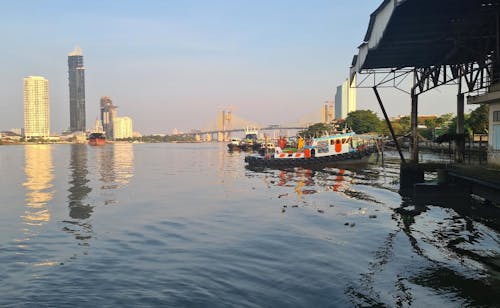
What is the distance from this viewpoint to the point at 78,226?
18.8 m

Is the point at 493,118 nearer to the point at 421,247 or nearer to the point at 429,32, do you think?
the point at 429,32

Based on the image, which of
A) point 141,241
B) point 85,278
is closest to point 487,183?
point 141,241

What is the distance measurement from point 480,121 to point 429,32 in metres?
53.1

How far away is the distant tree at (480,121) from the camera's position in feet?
213

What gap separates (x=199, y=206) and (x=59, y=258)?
10995mm

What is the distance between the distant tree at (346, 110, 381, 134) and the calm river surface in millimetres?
86519

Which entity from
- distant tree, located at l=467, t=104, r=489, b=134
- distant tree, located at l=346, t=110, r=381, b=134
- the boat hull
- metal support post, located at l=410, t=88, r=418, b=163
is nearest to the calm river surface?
metal support post, located at l=410, t=88, r=418, b=163

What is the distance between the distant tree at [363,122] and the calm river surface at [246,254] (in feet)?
284

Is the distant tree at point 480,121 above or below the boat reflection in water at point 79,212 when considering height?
above

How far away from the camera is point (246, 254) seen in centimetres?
1372

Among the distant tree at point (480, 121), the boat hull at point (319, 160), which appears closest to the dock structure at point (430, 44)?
the boat hull at point (319, 160)

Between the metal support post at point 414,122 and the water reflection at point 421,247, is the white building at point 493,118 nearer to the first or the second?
the water reflection at point 421,247

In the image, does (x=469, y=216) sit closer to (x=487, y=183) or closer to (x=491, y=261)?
(x=487, y=183)

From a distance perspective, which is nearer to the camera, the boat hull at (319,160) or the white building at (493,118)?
the white building at (493,118)
